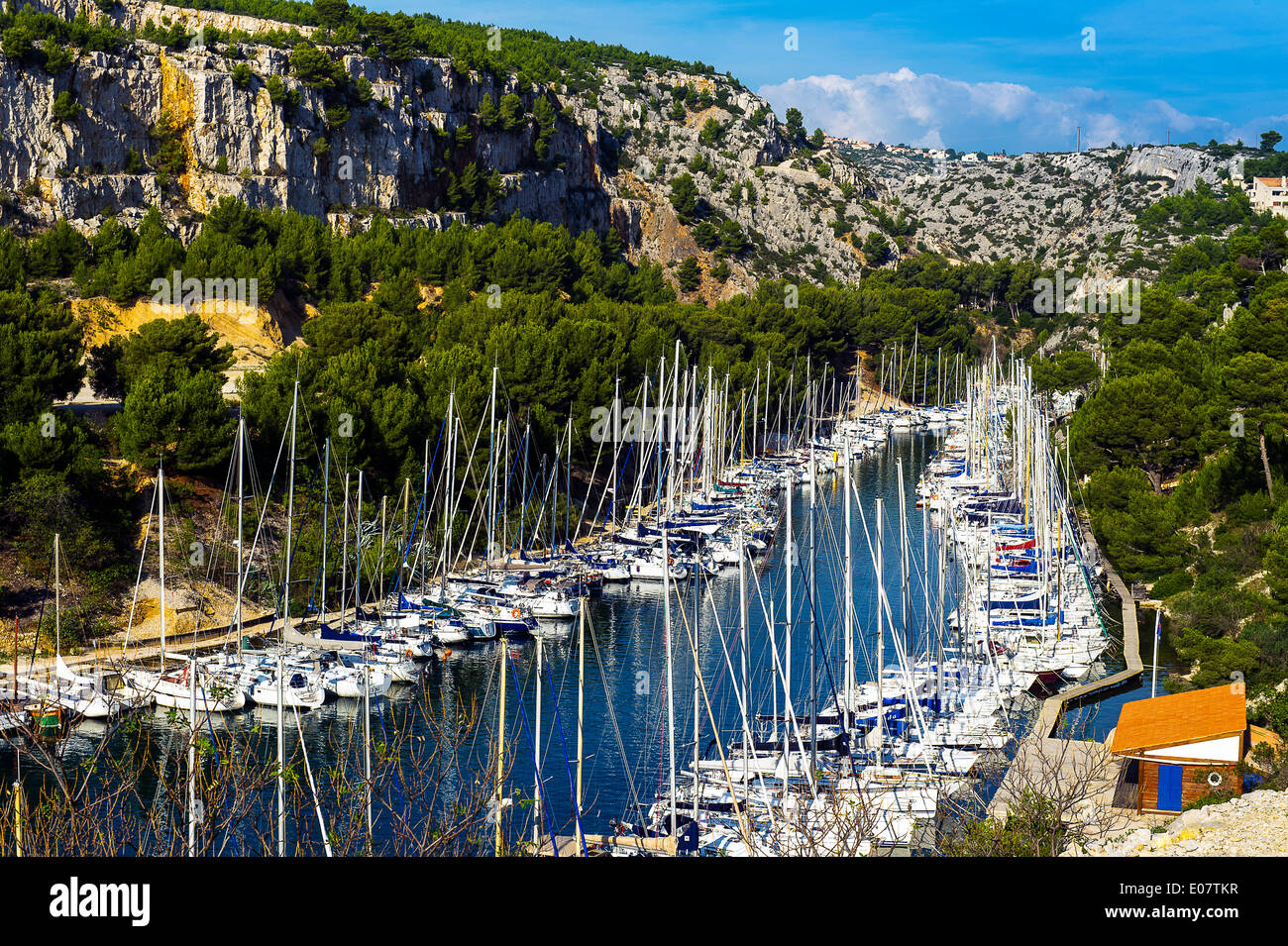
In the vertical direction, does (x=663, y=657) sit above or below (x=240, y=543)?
below

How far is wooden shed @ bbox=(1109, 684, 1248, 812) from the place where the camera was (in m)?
21.2

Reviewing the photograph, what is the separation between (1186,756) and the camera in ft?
70.5

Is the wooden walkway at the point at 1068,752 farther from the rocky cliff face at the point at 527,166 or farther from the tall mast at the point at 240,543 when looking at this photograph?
the rocky cliff face at the point at 527,166

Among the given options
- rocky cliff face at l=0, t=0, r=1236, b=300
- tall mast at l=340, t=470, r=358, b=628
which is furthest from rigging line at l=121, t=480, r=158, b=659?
rocky cliff face at l=0, t=0, r=1236, b=300

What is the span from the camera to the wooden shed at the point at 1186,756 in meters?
21.2

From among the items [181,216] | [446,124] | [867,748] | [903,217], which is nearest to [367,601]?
[867,748]

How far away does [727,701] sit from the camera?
2997 centimetres

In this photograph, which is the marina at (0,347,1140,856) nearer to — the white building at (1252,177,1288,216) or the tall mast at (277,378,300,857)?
the tall mast at (277,378,300,857)

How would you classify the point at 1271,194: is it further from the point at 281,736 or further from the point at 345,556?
the point at 281,736

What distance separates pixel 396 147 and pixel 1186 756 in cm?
8118

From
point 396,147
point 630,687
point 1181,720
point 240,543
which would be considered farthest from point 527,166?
point 1181,720

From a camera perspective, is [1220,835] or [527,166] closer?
[1220,835]

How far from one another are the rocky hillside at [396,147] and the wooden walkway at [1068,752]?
5931cm
